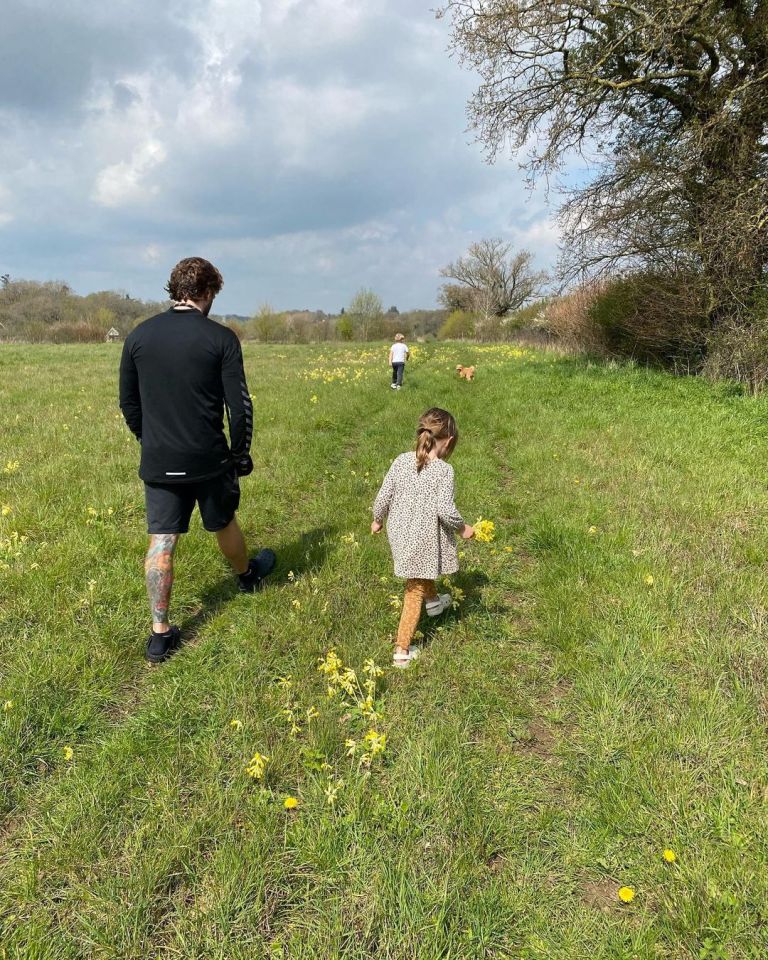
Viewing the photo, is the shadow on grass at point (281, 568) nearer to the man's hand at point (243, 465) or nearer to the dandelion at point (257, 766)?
the man's hand at point (243, 465)

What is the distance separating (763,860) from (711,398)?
1003 cm

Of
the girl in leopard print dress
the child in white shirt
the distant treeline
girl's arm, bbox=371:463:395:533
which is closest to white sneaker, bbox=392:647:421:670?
the girl in leopard print dress

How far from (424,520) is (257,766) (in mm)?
1688

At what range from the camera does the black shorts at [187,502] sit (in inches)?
135

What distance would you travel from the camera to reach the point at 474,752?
2.68 metres

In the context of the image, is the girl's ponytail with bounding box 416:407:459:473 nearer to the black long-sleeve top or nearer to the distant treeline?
the black long-sleeve top

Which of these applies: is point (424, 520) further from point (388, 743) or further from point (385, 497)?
point (388, 743)

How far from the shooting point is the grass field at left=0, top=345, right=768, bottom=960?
1.89m

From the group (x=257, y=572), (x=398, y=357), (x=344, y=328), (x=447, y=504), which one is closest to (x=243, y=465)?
(x=257, y=572)

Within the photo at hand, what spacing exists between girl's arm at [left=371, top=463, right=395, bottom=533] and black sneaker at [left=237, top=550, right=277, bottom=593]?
4.66 ft

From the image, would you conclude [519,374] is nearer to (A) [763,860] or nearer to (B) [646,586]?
(B) [646,586]

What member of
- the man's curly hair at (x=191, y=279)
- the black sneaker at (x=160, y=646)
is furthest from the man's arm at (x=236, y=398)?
the black sneaker at (x=160, y=646)

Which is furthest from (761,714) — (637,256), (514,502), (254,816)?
(637,256)

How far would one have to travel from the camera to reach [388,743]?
106 inches
